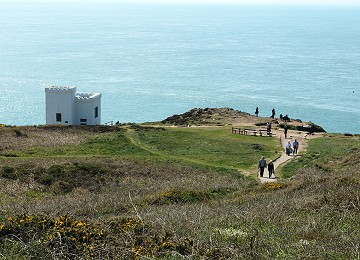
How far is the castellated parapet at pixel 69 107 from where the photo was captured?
5431 cm

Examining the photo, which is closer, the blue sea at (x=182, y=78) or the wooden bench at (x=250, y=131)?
the wooden bench at (x=250, y=131)

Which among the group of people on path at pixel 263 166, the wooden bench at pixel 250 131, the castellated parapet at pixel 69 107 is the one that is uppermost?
the castellated parapet at pixel 69 107

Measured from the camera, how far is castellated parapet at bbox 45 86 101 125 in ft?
178

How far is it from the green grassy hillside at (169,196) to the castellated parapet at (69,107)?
6.72 metres

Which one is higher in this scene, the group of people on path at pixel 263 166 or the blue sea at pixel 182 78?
the blue sea at pixel 182 78

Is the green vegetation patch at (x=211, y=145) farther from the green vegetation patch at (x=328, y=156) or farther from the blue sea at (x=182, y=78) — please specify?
the blue sea at (x=182, y=78)

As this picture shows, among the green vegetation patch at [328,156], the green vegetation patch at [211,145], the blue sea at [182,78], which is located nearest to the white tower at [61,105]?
the green vegetation patch at [211,145]

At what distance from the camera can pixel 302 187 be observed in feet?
65.7

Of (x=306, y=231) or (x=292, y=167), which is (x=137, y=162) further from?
(x=306, y=231)

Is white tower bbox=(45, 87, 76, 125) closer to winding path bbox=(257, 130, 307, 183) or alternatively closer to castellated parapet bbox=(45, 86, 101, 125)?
castellated parapet bbox=(45, 86, 101, 125)

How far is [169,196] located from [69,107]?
1370 inches

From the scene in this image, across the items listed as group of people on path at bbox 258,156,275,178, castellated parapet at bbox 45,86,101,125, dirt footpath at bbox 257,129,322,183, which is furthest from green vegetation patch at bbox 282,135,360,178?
castellated parapet at bbox 45,86,101,125

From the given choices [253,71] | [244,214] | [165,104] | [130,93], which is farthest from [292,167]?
[253,71]

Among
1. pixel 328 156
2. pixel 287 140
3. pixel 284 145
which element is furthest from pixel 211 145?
pixel 328 156
